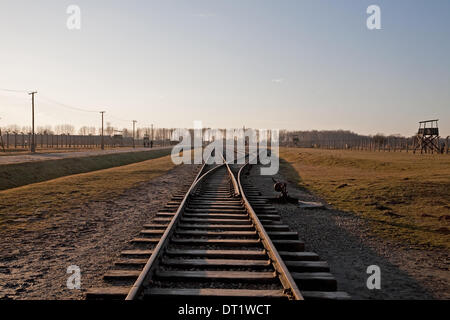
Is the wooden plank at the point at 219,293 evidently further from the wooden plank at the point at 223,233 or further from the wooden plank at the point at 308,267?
the wooden plank at the point at 223,233

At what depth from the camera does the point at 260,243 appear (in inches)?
224

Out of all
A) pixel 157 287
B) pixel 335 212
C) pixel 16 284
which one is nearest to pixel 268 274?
pixel 157 287

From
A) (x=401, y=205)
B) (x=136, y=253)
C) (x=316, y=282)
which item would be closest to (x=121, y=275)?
(x=136, y=253)

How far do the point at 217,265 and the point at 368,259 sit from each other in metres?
2.54

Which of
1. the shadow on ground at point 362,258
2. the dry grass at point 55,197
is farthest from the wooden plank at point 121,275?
the dry grass at point 55,197

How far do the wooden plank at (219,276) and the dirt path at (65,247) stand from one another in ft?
3.00

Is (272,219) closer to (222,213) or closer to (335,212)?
(222,213)

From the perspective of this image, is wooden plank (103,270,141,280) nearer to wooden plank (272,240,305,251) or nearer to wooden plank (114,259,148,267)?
wooden plank (114,259,148,267)

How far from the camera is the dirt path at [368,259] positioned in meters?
4.25

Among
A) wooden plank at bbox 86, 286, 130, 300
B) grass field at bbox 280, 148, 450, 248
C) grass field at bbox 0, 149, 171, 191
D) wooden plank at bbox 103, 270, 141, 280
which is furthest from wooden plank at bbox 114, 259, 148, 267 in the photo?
grass field at bbox 0, 149, 171, 191

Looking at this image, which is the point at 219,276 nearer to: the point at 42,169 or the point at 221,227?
the point at 221,227

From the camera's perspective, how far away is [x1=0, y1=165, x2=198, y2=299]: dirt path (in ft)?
13.9

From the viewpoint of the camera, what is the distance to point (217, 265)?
4625 millimetres
